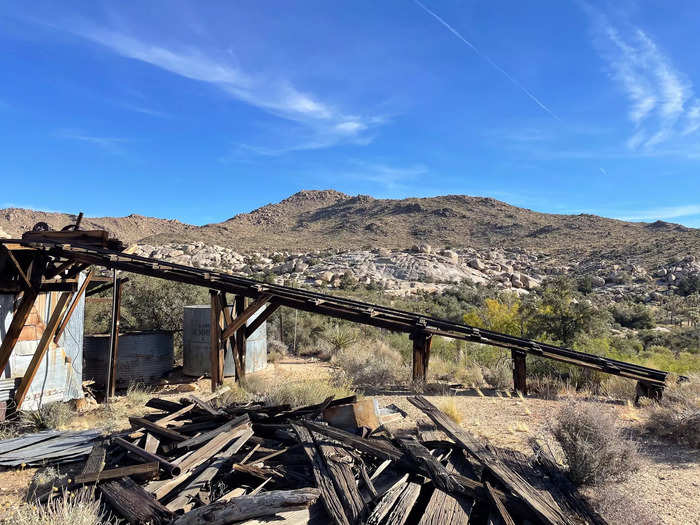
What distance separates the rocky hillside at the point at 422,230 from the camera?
177ft

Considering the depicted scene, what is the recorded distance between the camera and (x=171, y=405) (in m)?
7.57

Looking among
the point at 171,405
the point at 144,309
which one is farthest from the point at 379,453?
the point at 144,309

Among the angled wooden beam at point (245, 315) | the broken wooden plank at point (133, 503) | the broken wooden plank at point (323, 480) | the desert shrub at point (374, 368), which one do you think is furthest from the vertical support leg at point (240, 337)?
the broken wooden plank at point (133, 503)

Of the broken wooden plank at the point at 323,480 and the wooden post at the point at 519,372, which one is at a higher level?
the wooden post at the point at 519,372

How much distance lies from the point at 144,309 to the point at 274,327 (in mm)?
5259

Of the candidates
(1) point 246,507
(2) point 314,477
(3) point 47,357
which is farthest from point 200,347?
(1) point 246,507

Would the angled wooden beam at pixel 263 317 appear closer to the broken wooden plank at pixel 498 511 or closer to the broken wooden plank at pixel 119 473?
the broken wooden plank at pixel 119 473

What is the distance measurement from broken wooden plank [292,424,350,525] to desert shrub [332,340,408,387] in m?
4.87

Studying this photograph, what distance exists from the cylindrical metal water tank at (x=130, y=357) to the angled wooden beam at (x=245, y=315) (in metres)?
4.77

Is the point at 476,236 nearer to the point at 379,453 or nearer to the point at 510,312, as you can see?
the point at 510,312

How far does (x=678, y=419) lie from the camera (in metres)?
7.17

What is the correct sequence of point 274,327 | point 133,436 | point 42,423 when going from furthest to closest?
point 274,327 → point 42,423 → point 133,436

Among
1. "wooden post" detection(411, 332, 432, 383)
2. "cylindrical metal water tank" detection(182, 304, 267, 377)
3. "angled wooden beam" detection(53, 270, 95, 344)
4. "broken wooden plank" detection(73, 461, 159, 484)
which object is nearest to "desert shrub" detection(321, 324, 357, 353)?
"cylindrical metal water tank" detection(182, 304, 267, 377)

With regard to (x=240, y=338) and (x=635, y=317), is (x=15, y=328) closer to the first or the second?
(x=240, y=338)
